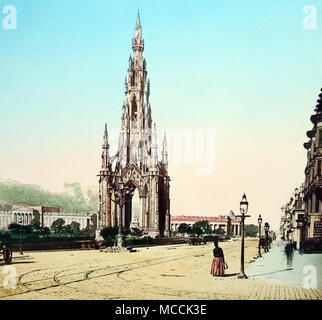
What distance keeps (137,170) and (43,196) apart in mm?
32220

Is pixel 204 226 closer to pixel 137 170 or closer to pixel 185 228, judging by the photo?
pixel 185 228

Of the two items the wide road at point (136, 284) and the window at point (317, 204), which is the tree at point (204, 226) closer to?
the window at point (317, 204)

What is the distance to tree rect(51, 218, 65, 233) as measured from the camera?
6272 cm

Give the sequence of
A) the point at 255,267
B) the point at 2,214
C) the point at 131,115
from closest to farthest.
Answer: the point at 255,267
the point at 2,214
the point at 131,115

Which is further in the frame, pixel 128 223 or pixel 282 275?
pixel 128 223

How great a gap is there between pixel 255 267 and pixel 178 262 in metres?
3.66

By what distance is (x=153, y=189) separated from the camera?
71.3 m

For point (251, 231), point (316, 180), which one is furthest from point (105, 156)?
Answer: point (316, 180)

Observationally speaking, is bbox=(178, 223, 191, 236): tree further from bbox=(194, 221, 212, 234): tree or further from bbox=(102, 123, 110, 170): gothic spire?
bbox=(102, 123, 110, 170): gothic spire

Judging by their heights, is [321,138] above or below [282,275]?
above

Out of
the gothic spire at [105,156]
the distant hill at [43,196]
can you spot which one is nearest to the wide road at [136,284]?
the distant hill at [43,196]

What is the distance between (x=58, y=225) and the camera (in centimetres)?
6500

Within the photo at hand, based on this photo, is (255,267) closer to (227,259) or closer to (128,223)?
(227,259)
